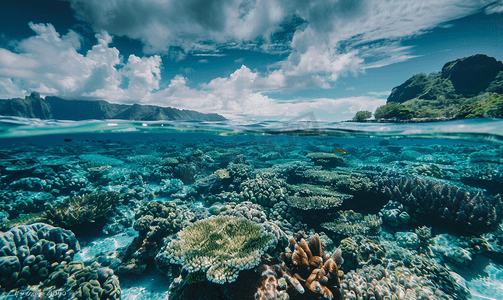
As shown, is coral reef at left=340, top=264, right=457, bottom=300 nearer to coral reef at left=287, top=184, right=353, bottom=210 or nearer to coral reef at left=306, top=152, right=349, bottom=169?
coral reef at left=287, top=184, right=353, bottom=210

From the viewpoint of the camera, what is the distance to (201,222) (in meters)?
4.00

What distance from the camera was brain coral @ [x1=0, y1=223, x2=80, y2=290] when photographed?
3230 millimetres

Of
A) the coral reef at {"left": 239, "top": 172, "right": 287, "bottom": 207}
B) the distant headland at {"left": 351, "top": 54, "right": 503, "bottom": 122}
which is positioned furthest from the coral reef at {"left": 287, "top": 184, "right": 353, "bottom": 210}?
the distant headland at {"left": 351, "top": 54, "right": 503, "bottom": 122}

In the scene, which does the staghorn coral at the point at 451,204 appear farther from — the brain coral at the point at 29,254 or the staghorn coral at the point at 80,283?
the brain coral at the point at 29,254

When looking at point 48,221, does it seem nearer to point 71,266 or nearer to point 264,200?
point 71,266

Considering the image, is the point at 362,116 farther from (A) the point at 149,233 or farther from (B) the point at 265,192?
(A) the point at 149,233

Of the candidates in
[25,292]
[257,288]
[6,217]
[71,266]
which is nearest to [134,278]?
[71,266]

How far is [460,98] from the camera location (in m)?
13.6

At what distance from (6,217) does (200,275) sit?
9.60 meters

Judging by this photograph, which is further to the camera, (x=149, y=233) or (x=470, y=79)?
(x=470, y=79)

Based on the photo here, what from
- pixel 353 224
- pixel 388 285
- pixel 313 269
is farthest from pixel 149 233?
pixel 353 224

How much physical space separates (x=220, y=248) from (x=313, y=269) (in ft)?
5.66

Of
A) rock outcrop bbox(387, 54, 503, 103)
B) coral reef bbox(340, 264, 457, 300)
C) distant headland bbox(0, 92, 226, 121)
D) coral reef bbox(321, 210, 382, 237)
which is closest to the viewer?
coral reef bbox(340, 264, 457, 300)

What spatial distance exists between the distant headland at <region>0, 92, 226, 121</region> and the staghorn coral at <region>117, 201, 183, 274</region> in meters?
52.3
